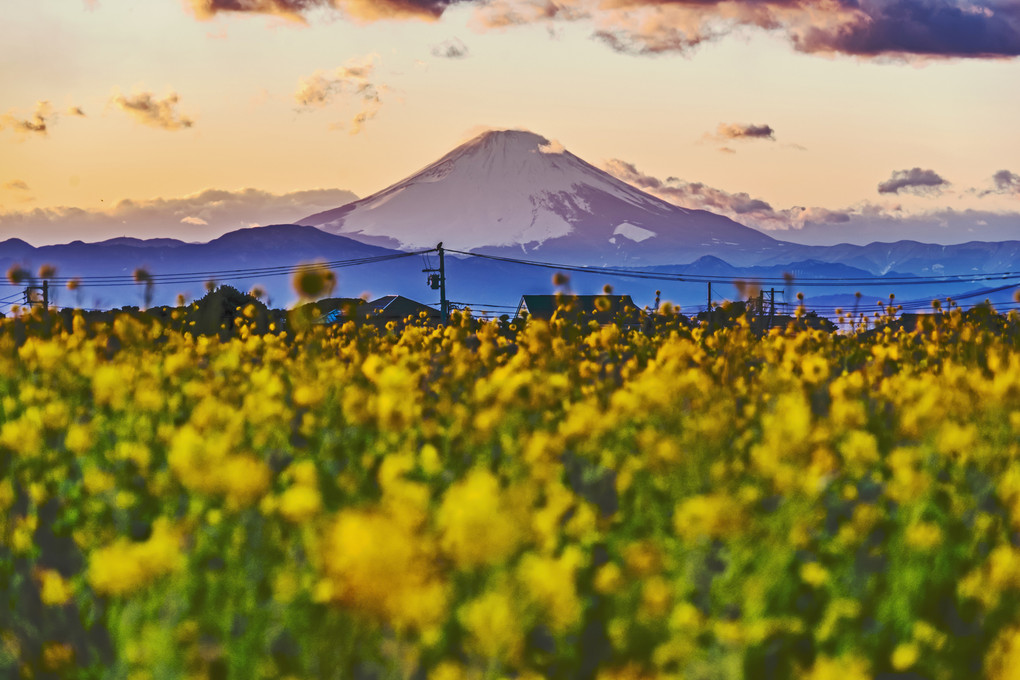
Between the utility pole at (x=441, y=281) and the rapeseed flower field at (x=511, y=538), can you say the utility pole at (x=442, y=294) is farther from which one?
the rapeseed flower field at (x=511, y=538)

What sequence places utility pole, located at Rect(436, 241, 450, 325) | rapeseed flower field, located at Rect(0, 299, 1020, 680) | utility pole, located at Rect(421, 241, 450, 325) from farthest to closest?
1. utility pole, located at Rect(421, 241, 450, 325)
2. utility pole, located at Rect(436, 241, 450, 325)
3. rapeseed flower field, located at Rect(0, 299, 1020, 680)

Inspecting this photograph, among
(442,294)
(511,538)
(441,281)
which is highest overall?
(441,281)

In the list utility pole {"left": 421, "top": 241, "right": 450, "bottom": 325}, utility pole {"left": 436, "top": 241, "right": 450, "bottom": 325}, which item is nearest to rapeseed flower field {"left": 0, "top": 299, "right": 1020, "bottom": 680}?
utility pole {"left": 436, "top": 241, "right": 450, "bottom": 325}

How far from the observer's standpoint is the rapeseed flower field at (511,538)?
1.90 m

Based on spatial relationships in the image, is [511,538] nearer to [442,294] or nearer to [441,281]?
[442,294]

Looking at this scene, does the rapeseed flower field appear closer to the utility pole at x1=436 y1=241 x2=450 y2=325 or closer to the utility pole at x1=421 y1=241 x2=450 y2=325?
the utility pole at x1=436 y1=241 x2=450 y2=325

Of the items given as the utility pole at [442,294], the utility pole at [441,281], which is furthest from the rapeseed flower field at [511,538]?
the utility pole at [441,281]

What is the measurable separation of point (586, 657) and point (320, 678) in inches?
34.4

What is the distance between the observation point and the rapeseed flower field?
190cm

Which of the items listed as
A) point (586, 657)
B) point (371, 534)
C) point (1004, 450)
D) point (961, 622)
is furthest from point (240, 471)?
point (1004, 450)

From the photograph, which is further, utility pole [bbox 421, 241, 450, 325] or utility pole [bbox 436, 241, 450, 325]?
utility pole [bbox 421, 241, 450, 325]

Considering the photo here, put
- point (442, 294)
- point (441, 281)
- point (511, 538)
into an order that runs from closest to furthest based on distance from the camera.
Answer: point (511, 538), point (442, 294), point (441, 281)

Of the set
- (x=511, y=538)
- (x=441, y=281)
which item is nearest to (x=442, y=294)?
(x=441, y=281)

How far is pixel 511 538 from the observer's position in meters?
1.67
